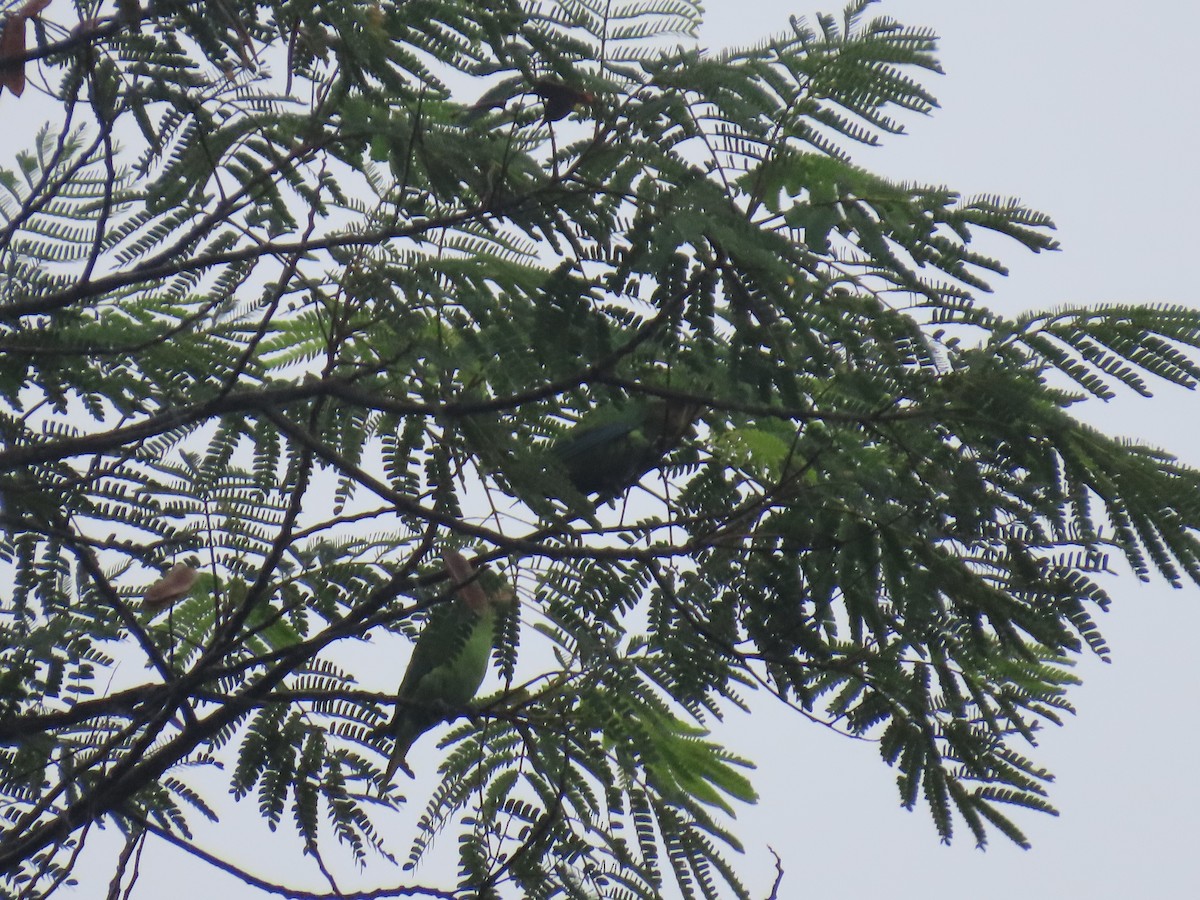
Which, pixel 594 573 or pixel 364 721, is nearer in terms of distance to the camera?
pixel 594 573

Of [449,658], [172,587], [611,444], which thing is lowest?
[449,658]

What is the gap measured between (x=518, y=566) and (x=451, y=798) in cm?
94

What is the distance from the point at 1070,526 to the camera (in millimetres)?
3053

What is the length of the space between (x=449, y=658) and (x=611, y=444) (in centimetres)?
107

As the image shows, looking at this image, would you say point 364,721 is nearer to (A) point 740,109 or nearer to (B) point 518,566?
(B) point 518,566

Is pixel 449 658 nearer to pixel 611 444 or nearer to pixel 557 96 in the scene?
pixel 611 444

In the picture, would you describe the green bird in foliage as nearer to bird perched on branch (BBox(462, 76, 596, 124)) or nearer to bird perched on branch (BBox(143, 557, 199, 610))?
bird perched on branch (BBox(143, 557, 199, 610))

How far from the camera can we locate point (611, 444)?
420cm

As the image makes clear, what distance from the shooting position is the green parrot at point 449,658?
3.12 meters

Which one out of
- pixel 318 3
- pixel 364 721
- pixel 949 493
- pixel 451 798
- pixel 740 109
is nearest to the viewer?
pixel 740 109

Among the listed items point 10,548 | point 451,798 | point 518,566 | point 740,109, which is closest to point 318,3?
point 740,109

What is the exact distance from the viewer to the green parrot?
312cm

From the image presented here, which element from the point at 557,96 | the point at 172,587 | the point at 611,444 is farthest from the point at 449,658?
the point at 557,96

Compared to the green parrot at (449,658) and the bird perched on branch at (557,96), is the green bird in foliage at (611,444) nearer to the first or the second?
the green parrot at (449,658)
